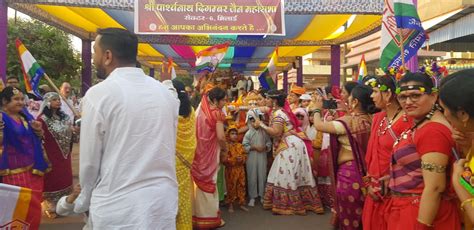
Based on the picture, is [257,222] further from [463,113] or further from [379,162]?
[463,113]

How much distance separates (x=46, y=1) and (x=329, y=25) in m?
5.17

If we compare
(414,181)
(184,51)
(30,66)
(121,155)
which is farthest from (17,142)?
(184,51)

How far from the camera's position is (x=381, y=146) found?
2.85 m

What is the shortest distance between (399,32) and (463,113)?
1965 mm

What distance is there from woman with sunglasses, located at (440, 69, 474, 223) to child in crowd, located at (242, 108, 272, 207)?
12.3ft

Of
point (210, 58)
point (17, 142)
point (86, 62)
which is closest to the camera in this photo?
point (17, 142)

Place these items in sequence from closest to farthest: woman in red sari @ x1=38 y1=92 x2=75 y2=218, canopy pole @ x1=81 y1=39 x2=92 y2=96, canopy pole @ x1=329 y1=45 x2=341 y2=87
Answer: woman in red sari @ x1=38 y1=92 x2=75 y2=218
canopy pole @ x1=81 y1=39 x2=92 y2=96
canopy pole @ x1=329 y1=45 x2=341 y2=87

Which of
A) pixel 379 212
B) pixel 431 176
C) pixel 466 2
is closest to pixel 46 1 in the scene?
pixel 379 212

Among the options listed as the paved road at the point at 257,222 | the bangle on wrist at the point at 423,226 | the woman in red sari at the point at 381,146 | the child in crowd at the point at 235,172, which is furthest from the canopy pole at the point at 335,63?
the bangle on wrist at the point at 423,226

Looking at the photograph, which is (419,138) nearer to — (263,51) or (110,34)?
(110,34)

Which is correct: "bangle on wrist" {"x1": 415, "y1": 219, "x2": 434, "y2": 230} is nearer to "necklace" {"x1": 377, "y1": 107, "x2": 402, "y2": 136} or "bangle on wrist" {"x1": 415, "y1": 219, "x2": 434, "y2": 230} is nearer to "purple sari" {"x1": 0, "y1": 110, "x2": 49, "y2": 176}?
"necklace" {"x1": 377, "y1": 107, "x2": 402, "y2": 136}

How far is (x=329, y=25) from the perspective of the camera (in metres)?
8.60

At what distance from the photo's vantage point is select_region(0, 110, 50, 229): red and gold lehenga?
12.8 ft

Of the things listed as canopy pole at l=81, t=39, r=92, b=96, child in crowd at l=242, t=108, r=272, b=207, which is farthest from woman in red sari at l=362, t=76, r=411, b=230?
canopy pole at l=81, t=39, r=92, b=96
